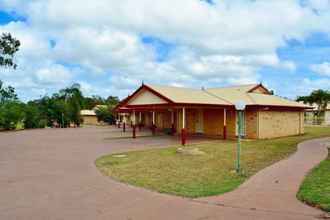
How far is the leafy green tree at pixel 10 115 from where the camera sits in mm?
46125

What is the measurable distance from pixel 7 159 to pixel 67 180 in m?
6.74

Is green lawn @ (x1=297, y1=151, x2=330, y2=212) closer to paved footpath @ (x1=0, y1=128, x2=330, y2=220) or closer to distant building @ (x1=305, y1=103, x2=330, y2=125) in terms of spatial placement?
paved footpath @ (x1=0, y1=128, x2=330, y2=220)

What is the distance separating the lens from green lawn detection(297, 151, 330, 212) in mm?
7500

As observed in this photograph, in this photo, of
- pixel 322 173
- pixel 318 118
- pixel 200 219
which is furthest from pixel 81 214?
pixel 318 118

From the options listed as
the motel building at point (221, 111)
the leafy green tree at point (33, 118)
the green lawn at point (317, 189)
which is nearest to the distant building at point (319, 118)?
the motel building at point (221, 111)

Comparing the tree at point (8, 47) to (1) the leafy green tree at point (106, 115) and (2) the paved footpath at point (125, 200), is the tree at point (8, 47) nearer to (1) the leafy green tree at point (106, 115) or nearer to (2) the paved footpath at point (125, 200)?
(2) the paved footpath at point (125, 200)

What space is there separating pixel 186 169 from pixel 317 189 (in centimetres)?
473

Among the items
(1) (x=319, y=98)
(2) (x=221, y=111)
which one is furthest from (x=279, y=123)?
(1) (x=319, y=98)

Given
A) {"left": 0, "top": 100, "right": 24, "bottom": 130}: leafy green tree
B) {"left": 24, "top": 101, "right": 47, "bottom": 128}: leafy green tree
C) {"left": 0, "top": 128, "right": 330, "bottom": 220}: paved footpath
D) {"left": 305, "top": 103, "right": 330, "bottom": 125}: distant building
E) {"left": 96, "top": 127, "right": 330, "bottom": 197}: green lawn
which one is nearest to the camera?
{"left": 0, "top": 128, "right": 330, "bottom": 220}: paved footpath

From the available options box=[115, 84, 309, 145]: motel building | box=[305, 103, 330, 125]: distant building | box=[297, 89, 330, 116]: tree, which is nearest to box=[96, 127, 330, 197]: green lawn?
box=[115, 84, 309, 145]: motel building

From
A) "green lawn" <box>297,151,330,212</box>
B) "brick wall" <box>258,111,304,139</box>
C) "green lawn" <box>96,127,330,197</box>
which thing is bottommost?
"green lawn" <box>96,127,330,197</box>

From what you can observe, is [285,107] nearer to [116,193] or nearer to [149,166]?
[149,166]

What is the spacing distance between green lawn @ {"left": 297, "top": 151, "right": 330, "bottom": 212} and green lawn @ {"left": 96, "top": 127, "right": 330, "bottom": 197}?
1.69 meters

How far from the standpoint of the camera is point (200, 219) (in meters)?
6.58
